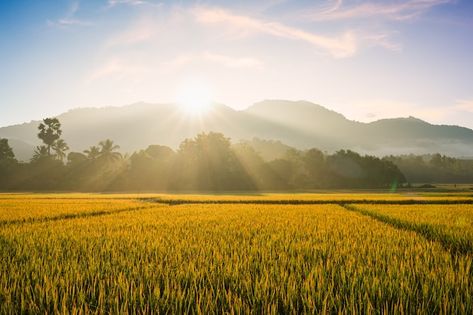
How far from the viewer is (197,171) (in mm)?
71562

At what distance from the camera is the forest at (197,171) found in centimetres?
7162

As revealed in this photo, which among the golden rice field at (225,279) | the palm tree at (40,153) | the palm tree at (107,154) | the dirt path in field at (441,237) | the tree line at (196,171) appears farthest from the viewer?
the palm tree at (107,154)

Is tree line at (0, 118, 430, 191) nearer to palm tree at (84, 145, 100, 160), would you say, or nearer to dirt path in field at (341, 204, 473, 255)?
palm tree at (84, 145, 100, 160)

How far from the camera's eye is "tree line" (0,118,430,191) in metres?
71.6

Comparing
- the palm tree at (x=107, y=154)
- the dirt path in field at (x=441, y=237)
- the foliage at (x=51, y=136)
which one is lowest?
the dirt path in field at (x=441, y=237)

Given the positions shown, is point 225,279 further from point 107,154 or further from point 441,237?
point 107,154

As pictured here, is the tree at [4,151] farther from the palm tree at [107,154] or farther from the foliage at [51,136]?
the palm tree at [107,154]

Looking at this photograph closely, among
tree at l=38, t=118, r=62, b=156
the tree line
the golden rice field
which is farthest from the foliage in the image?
the golden rice field

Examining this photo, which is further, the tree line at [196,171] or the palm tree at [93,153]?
the palm tree at [93,153]

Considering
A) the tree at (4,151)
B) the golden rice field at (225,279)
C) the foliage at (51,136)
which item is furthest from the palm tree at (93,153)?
the golden rice field at (225,279)

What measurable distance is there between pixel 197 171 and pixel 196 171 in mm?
216

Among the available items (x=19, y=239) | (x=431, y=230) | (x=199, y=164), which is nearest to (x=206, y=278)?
(x=19, y=239)

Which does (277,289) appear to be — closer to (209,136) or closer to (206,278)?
(206,278)

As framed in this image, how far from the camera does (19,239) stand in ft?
21.8
